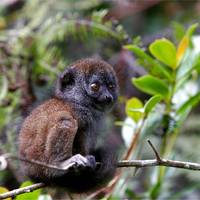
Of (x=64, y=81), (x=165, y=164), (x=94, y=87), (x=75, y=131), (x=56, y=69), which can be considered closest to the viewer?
(x=165, y=164)

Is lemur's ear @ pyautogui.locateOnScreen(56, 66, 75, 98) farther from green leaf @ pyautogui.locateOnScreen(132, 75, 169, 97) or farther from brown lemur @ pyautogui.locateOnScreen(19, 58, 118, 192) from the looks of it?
green leaf @ pyautogui.locateOnScreen(132, 75, 169, 97)

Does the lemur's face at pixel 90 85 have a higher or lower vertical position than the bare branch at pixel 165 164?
higher

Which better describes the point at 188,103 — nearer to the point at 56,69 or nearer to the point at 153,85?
the point at 153,85

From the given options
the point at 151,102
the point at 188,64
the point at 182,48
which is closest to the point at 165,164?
the point at 151,102

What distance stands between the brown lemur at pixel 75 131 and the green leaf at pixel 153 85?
172 millimetres

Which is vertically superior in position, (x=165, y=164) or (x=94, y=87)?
(x=94, y=87)

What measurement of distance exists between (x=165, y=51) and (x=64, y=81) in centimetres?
58

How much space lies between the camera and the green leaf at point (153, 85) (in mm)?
3092

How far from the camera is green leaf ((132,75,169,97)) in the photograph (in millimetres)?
3092

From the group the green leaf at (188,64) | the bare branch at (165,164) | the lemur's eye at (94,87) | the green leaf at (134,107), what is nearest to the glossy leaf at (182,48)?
the green leaf at (188,64)

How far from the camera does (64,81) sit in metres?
3.27

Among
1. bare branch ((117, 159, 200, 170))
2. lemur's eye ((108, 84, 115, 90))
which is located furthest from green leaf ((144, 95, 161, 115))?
bare branch ((117, 159, 200, 170))

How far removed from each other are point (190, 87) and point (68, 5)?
1.87m

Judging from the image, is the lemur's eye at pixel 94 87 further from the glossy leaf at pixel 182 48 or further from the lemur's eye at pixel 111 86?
the glossy leaf at pixel 182 48
